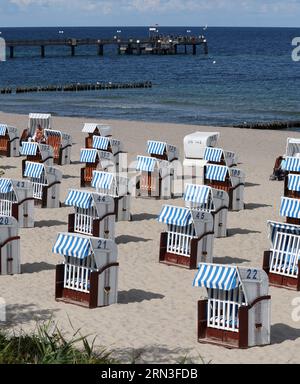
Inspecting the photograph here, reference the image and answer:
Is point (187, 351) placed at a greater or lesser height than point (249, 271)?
lesser

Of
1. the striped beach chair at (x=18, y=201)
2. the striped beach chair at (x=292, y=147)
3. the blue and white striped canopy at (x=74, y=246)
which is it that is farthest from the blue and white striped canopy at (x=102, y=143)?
the blue and white striped canopy at (x=74, y=246)

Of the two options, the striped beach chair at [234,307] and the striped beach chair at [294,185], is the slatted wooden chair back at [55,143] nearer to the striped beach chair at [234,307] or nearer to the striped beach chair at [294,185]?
the striped beach chair at [294,185]

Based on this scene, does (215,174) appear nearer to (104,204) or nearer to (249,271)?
(104,204)

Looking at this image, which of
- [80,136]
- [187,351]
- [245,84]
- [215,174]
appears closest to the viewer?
[187,351]

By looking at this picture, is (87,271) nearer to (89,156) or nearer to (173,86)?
(89,156)

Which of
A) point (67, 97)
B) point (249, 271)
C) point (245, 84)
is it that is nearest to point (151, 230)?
point (249, 271)

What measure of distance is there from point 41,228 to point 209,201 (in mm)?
3636

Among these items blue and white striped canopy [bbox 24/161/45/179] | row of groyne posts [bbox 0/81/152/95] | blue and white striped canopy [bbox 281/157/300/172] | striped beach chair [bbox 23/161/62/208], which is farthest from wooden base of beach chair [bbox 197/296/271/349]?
row of groyne posts [bbox 0/81/152/95]

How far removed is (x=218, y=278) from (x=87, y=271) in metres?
2.77

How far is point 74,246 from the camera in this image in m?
16.5

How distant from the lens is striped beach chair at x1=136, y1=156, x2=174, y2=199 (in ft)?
87.1

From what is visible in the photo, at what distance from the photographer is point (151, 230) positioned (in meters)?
22.7

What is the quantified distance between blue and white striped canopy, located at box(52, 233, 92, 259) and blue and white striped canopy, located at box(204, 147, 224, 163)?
12.3 metres

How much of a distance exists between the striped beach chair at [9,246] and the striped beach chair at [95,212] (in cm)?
260
